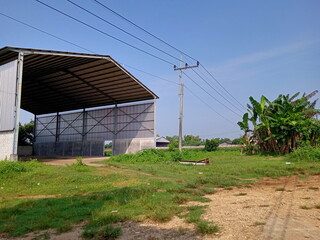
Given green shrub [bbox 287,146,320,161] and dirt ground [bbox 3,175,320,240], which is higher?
green shrub [bbox 287,146,320,161]

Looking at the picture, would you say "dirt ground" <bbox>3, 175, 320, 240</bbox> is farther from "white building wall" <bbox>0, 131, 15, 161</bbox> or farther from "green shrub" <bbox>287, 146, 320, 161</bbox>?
"white building wall" <bbox>0, 131, 15, 161</bbox>

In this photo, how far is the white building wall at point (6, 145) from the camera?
654 inches

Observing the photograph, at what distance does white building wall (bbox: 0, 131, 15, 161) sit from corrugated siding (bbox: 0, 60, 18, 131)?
1.27ft

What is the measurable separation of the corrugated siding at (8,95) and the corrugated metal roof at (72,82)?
1.19m

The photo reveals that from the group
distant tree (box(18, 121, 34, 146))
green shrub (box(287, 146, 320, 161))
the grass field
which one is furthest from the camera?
distant tree (box(18, 121, 34, 146))

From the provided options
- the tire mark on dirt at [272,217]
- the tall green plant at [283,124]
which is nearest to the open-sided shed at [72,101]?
the tall green plant at [283,124]

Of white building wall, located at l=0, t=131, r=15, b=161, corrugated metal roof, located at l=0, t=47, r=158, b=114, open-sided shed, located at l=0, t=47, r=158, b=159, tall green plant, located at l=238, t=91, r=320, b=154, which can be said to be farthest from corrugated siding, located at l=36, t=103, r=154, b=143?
white building wall, located at l=0, t=131, r=15, b=161

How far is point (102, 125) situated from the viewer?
1339 inches

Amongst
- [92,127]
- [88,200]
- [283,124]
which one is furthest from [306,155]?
[92,127]

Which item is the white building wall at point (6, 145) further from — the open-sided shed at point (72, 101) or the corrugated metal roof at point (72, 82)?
the corrugated metal roof at point (72, 82)

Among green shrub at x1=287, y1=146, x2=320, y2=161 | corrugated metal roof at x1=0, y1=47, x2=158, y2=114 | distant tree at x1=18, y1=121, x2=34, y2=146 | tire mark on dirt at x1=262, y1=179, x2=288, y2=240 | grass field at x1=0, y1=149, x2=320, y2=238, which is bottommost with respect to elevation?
grass field at x1=0, y1=149, x2=320, y2=238

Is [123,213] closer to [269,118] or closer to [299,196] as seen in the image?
[299,196]

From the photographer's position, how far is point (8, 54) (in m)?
18.2

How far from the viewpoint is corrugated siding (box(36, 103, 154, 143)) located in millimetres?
30172
